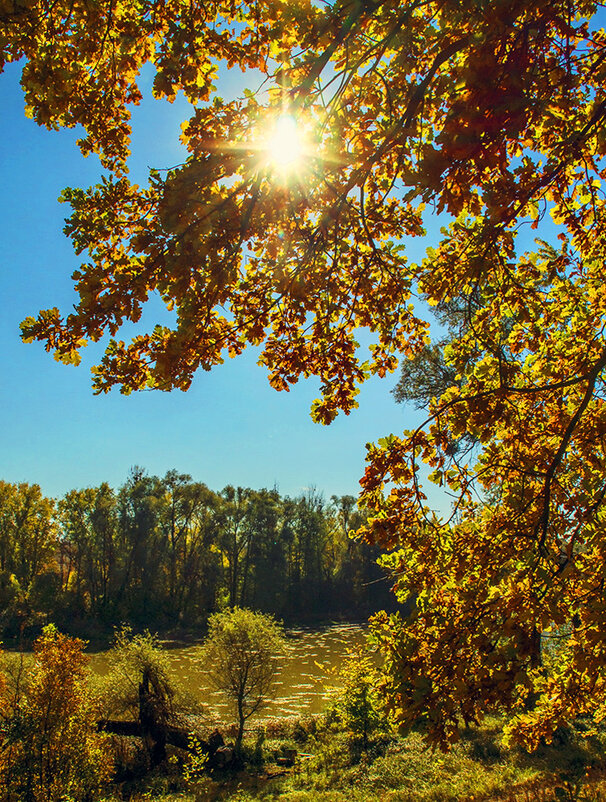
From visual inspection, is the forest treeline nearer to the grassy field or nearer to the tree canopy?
the grassy field

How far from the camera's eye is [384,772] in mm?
14367

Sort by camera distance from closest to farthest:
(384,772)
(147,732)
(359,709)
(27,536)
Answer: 1. (384,772)
2. (359,709)
3. (147,732)
4. (27,536)

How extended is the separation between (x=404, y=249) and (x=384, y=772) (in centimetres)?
1669

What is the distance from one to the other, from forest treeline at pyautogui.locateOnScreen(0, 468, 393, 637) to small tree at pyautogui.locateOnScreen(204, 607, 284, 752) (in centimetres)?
2198

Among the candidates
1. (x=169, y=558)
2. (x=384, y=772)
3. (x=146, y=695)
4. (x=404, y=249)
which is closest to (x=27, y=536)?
(x=169, y=558)

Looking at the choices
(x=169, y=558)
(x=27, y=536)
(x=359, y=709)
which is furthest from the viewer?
(x=169, y=558)

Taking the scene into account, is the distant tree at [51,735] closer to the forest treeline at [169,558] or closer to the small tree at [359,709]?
the small tree at [359,709]

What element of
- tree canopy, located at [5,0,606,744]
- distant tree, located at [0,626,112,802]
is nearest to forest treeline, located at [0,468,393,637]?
distant tree, located at [0,626,112,802]

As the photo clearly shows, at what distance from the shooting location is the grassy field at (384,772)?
11.8 m

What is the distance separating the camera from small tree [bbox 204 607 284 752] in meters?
19.2

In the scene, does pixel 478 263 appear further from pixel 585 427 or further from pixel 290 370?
pixel 585 427

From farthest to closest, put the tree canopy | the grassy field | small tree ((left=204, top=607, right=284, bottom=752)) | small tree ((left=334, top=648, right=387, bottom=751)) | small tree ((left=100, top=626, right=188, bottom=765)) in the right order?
1. small tree ((left=204, top=607, right=284, bottom=752))
2. small tree ((left=100, top=626, right=188, bottom=765))
3. small tree ((left=334, top=648, right=387, bottom=751))
4. the grassy field
5. the tree canopy

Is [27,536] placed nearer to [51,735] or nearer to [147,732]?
[147,732]

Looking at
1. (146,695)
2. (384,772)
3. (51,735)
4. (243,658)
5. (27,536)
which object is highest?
(27,536)
